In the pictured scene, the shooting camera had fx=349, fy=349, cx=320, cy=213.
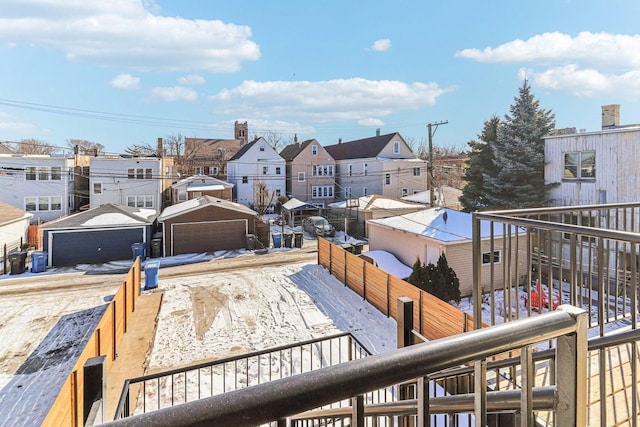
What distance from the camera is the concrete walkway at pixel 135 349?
6.82m

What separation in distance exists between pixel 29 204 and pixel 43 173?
94.6 inches

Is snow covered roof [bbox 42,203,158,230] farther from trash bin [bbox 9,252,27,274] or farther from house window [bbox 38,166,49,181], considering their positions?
house window [bbox 38,166,49,181]

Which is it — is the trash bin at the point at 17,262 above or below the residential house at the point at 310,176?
below

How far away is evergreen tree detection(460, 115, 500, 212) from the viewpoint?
61.7 feet

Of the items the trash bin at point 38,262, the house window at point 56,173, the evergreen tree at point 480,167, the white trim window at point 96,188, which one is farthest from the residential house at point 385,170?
the trash bin at point 38,262

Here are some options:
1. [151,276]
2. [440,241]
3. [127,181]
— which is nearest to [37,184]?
[127,181]

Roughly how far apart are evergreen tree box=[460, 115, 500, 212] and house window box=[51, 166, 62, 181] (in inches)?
1076

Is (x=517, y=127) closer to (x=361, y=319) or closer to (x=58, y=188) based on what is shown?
(x=361, y=319)

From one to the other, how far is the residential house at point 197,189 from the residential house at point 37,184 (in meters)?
7.33

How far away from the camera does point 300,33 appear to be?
1692 centimetres

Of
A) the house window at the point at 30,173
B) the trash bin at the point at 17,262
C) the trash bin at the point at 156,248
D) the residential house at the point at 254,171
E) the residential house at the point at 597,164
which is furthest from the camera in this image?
the residential house at the point at 254,171

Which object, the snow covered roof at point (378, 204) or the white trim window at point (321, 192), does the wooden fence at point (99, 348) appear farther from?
the white trim window at point (321, 192)

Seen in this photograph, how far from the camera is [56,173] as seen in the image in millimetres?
25094

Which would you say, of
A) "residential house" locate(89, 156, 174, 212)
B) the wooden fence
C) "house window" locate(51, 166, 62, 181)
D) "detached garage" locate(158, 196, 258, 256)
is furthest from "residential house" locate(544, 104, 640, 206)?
"house window" locate(51, 166, 62, 181)
